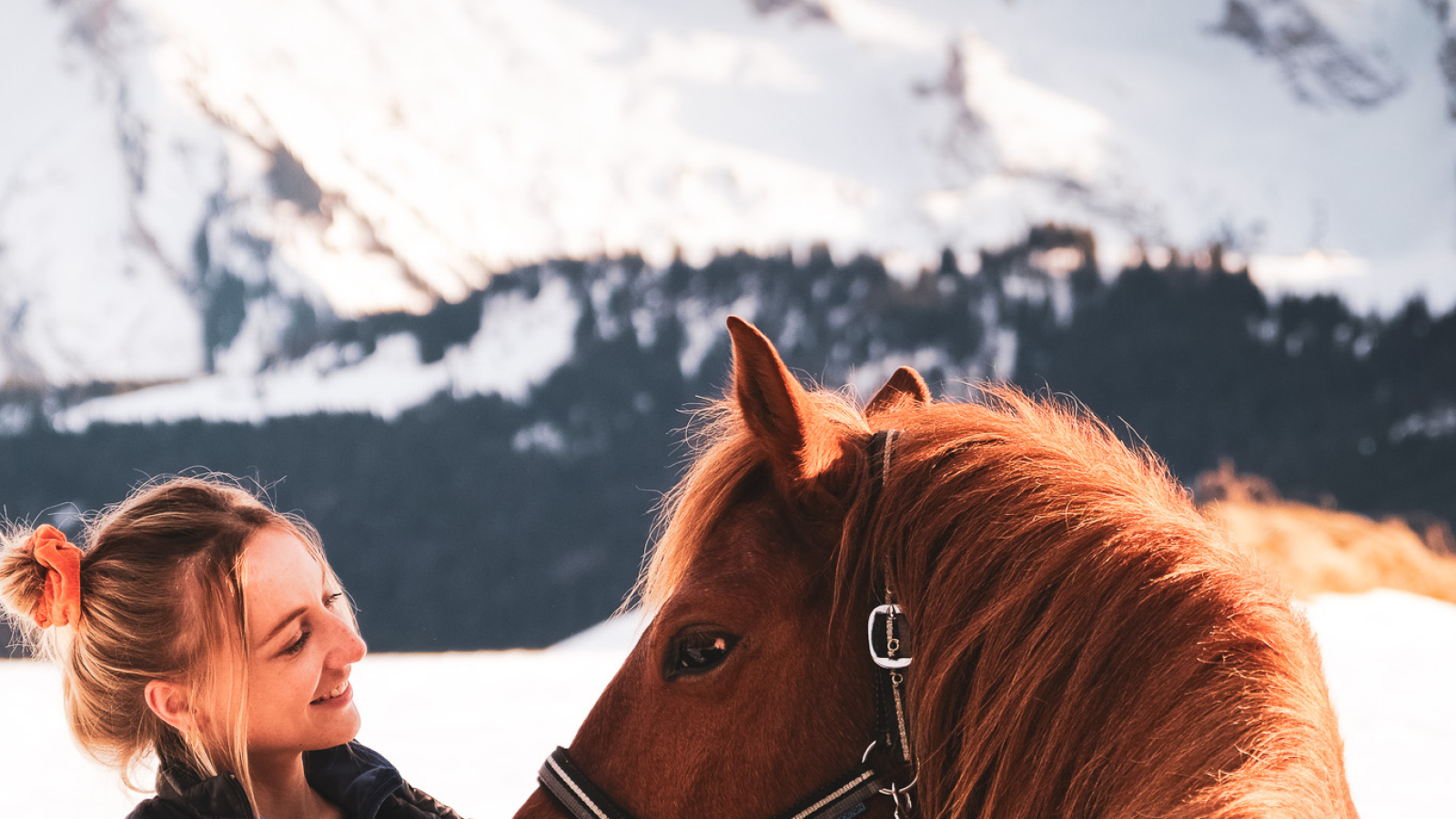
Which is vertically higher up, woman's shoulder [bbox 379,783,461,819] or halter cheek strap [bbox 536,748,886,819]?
halter cheek strap [bbox 536,748,886,819]

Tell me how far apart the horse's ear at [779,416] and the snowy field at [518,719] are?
1611 mm

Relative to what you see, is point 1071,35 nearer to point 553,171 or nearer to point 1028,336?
A: point 1028,336

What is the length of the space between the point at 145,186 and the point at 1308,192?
75.4ft

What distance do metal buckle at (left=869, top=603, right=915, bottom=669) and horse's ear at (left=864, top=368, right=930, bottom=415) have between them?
0.28 m

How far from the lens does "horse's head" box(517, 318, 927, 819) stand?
669 mm

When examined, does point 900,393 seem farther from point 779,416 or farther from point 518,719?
point 518,719

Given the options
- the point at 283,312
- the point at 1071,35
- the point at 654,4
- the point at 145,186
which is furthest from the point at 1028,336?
the point at 145,186

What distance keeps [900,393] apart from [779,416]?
0.94 ft

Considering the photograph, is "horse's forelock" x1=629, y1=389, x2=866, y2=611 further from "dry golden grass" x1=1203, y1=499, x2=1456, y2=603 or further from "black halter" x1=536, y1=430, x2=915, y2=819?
"dry golden grass" x1=1203, y1=499, x2=1456, y2=603

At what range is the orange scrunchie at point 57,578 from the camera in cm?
96

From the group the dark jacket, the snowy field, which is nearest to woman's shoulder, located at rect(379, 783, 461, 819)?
the dark jacket

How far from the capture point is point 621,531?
36.0 ft

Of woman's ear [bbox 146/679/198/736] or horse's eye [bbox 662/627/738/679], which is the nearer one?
horse's eye [bbox 662/627/738/679]

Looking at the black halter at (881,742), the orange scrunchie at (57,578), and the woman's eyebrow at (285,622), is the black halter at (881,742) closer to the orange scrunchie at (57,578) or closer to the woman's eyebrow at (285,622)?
the woman's eyebrow at (285,622)
